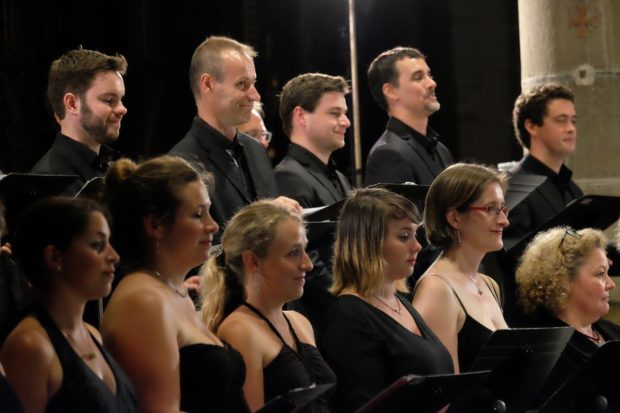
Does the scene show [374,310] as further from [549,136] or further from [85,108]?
[549,136]

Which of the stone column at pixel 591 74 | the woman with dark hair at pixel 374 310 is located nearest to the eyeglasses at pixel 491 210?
the woman with dark hair at pixel 374 310

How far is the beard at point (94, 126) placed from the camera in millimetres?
4578

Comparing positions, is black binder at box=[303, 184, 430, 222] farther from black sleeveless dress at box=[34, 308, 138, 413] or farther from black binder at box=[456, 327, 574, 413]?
black sleeveless dress at box=[34, 308, 138, 413]

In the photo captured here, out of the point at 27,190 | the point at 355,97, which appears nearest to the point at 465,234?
the point at 27,190

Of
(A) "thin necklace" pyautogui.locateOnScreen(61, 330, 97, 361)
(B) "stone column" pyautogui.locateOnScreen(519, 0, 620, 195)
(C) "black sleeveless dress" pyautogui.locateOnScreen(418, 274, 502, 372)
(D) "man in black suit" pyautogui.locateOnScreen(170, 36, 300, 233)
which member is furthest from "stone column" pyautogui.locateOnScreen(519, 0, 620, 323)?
(A) "thin necklace" pyautogui.locateOnScreen(61, 330, 97, 361)

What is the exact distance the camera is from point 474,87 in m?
7.66

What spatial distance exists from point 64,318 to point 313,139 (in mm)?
2164

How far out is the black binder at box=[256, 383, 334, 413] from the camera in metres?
3.09

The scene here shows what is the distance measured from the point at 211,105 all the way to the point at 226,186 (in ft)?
1.17

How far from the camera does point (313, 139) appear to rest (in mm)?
5254

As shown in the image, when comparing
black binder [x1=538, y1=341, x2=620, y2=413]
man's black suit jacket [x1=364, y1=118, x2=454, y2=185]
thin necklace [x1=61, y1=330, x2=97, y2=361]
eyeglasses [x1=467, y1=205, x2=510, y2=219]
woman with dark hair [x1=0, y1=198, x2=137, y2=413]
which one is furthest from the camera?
man's black suit jacket [x1=364, y1=118, x2=454, y2=185]

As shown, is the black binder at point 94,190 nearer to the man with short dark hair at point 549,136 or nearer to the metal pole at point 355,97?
the man with short dark hair at point 549,136

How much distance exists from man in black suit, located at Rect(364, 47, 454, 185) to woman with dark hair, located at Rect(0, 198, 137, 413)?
6.89 ft

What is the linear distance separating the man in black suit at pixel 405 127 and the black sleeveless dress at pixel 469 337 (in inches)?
38.8
